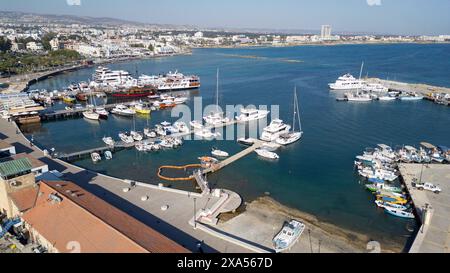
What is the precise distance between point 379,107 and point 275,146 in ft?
89.4

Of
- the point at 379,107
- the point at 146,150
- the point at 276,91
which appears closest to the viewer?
the point at 146,150

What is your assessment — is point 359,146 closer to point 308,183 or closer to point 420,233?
point 308,183

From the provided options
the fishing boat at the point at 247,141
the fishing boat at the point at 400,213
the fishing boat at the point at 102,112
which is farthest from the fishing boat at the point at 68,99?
the fishing boat at the point at 400,213

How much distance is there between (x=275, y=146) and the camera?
119ft

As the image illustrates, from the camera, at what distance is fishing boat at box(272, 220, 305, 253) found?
17.8 meters

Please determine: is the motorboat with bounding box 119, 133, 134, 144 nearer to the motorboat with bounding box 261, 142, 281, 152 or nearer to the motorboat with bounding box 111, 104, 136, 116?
the motorboat with bounding box 111, 104, 136, 116

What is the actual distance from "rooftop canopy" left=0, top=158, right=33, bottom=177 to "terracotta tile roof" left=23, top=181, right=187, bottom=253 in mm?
1887

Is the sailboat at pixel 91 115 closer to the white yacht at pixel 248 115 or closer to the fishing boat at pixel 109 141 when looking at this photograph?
the fishing boat at pixel 109 141

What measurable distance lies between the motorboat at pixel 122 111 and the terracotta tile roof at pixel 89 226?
3205 centimetres

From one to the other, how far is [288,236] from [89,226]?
10.2m

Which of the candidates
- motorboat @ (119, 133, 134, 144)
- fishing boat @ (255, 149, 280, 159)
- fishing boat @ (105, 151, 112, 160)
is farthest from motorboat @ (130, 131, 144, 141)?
fishing boat @ (255, 149, 280, 159)


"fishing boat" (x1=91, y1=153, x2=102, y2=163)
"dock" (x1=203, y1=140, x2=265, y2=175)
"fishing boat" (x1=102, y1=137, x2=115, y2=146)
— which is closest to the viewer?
"dock" (x1=203, y1=140, x2=265, y2=175)

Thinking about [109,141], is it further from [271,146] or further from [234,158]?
[271,146]

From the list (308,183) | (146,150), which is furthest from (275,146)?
(146,150)
